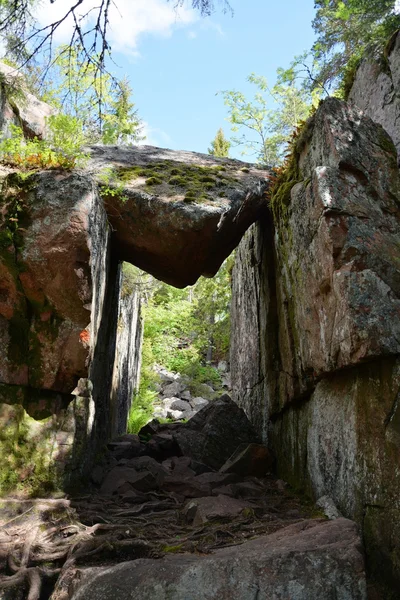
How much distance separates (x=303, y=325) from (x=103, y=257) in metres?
2.14

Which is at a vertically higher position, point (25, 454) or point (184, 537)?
point (25, 454)

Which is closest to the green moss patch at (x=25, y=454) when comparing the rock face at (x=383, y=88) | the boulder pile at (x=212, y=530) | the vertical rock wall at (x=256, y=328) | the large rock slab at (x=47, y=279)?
the large rock slab at (x=47, y=279)

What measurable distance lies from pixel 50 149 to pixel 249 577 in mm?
4016

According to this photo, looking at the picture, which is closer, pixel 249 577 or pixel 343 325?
pixel 249 577

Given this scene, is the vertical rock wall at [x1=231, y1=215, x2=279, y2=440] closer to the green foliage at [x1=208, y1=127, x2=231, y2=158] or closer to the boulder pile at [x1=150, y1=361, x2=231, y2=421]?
the boulder pile at [x1=150, y1=361, x2=231, y2=421]

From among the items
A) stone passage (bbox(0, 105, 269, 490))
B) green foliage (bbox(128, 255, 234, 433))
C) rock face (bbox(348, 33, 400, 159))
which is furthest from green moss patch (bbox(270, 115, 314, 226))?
green foliage (bbox(128, 255, 234, 433))

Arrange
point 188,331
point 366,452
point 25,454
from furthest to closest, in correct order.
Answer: point 188,331, point 25,454, point 366,452

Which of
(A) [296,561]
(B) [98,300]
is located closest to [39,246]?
(B) [98,300]

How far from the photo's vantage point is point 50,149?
4.88 meters

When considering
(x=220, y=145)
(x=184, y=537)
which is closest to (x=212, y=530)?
(x=184, y=537)

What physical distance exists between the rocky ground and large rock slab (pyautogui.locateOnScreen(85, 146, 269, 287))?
2.39 meters

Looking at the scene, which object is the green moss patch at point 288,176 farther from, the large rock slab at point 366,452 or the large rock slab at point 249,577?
the large rock slab at point 249,577

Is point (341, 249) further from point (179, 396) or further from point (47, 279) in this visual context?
point (179, 396)

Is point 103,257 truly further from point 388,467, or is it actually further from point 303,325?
point 388,467
